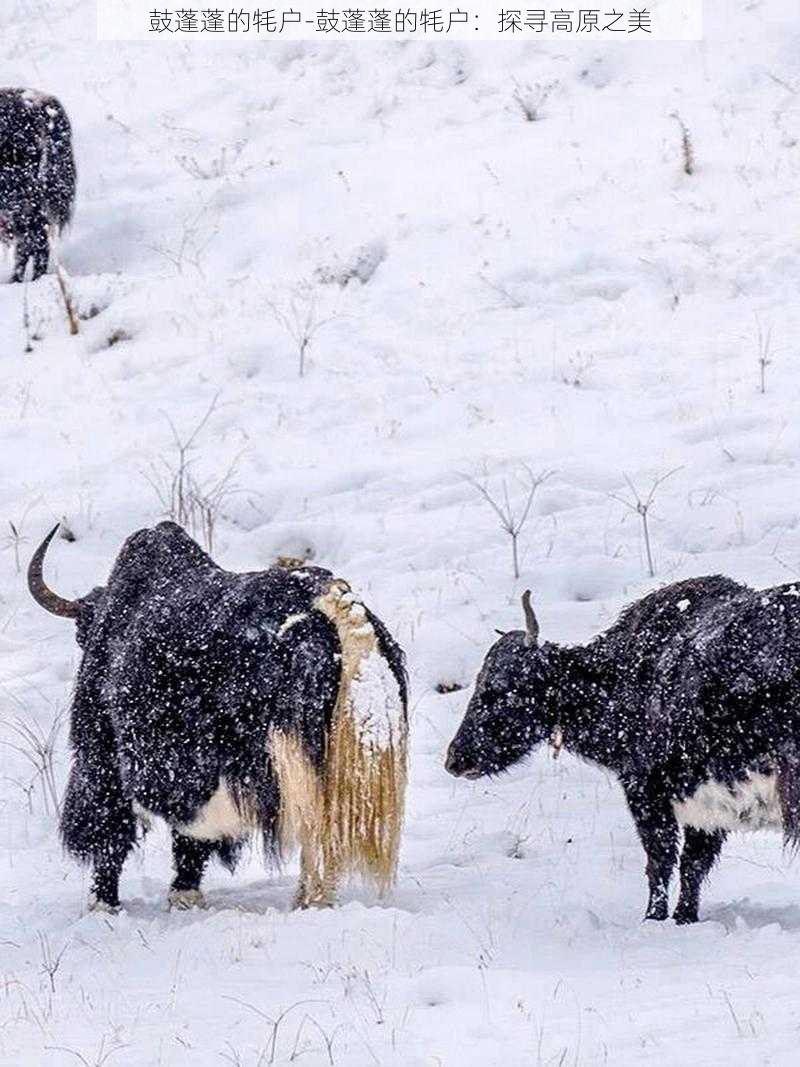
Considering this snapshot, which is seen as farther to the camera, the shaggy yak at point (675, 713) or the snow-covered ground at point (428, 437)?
the shaggy yak at point (675, 713)

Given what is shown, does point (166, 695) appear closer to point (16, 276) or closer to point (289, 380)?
point (289, 380)

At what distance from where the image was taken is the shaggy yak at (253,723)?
230 inches

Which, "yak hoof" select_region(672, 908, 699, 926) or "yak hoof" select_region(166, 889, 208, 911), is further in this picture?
"yak hoof" select_region(166, 889, 208, 911)

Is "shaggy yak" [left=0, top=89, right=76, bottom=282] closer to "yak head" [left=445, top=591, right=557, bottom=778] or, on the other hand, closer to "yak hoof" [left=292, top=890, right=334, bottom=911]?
"yak head" [left=445, top=591, right=557, bottom=778]

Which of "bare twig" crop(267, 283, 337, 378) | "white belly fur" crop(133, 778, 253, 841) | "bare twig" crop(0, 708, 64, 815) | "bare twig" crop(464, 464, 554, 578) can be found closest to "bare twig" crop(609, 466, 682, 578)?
"bare twig" crop(464, 464, 554, 578)

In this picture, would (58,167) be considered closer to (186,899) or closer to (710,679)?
(186,899)

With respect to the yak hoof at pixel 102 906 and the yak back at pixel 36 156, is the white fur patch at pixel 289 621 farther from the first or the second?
the yak back at pixel 36 156

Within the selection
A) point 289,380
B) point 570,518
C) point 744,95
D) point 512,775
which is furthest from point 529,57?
point 512,775

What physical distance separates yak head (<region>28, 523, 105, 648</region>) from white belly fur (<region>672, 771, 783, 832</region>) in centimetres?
226

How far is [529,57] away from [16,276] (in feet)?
13.2

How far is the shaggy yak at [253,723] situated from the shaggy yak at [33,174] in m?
6.21

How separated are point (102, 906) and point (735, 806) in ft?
7.47

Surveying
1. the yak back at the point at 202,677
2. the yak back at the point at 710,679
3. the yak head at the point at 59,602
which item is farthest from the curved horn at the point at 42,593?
the yak back at the point at 710,679

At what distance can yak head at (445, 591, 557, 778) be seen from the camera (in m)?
6.61
